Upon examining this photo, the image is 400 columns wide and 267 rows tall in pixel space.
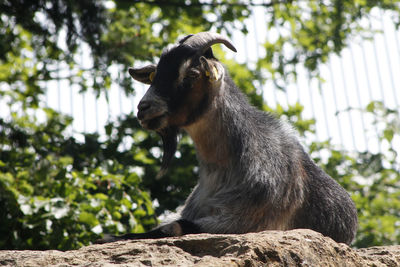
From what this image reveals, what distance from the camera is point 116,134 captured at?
6.31 meters

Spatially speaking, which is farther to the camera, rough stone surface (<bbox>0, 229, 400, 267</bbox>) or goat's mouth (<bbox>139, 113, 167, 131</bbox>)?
goat's mouth (<bbox>139, 113, 167, 131</bbox>)

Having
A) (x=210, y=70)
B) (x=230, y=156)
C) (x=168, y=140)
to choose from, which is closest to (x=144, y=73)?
(x=168, y=140)

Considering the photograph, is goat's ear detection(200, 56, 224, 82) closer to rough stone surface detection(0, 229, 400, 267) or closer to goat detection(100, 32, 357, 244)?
goat detection(100, 32, 357, 244)

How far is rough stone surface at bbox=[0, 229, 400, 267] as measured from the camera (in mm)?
2646

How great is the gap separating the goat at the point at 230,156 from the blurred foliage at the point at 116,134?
45.0 inches

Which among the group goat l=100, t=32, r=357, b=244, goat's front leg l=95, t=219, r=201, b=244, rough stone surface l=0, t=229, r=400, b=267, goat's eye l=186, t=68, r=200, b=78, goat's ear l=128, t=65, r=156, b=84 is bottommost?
rough stone surface l=0, t=229, r=400, b=267

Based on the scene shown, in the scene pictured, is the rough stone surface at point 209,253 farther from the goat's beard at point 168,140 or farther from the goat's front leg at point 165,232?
the goat's beard at point 168,140

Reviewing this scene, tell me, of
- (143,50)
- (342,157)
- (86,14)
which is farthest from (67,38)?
(342,157)

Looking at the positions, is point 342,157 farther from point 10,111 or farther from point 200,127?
point 10,111

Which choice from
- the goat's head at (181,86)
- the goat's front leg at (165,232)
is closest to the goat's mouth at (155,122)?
the goat's head at (181,86)

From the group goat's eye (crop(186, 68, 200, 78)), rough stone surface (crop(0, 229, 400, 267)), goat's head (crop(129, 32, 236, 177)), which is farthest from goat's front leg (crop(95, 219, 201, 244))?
goat's eye (crop(186, 68, 200, 78))

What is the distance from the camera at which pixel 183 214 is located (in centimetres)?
434

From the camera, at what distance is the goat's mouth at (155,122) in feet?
13.0

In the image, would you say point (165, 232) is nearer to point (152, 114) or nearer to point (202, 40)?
point (152, 114)
